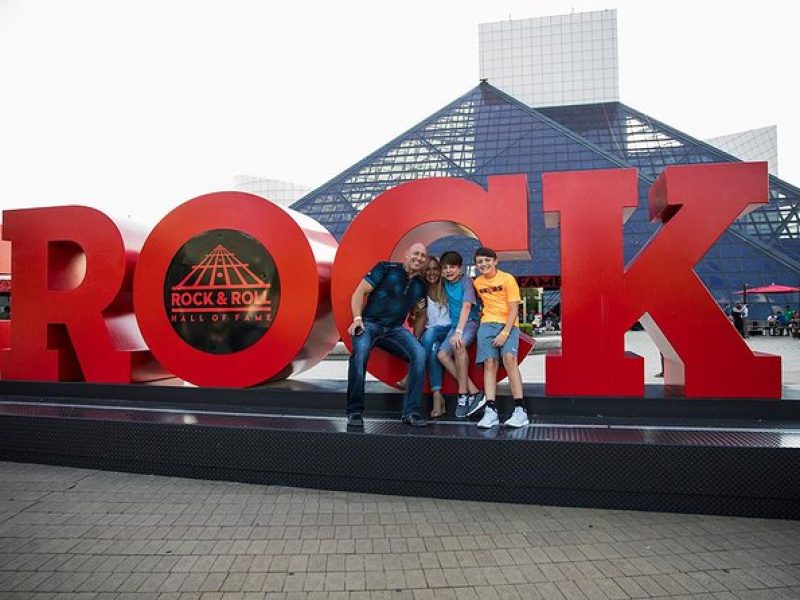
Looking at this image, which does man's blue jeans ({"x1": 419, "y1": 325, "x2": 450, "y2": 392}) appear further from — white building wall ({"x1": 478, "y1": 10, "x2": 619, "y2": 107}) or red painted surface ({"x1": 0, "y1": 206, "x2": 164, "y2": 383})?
white building wall ({"x1": 478, "y1": 10, "x2": 619, "y2": 107})

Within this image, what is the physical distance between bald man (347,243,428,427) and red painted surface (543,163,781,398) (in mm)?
1251

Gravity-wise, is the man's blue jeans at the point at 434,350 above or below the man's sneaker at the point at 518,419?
above

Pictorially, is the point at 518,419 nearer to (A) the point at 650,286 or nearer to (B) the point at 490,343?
(B) the point at 490,343

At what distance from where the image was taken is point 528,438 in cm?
369

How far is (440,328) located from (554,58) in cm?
6355

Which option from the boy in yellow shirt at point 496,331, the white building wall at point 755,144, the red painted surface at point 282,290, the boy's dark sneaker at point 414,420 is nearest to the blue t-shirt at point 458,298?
the boy in yellow shirt at point 496,331

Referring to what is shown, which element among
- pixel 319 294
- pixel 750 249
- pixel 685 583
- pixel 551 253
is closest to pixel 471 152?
pixel 551 253

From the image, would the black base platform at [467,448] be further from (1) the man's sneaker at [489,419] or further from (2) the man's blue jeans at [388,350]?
(2) the man's blue jeans at [388,350]

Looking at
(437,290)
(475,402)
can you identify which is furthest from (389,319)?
(475,402)

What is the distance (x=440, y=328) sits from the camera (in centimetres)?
472

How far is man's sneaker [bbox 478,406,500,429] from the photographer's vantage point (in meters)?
4.05

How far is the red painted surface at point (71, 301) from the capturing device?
5.91 metres

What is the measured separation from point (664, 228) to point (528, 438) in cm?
236

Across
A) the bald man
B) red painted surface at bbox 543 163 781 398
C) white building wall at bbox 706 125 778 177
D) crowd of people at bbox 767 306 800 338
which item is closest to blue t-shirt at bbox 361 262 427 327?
the bald man
